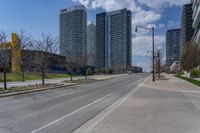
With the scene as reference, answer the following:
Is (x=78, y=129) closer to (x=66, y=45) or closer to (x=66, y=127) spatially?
(x=66, y=127)

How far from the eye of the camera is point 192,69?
66375 millimetres

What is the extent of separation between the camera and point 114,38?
12912 centimetres

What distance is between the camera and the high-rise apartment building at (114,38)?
108 metres

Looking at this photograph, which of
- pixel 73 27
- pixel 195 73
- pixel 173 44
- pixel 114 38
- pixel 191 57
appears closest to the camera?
pixel 191 57

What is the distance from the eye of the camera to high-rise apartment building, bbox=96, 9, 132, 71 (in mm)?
107688

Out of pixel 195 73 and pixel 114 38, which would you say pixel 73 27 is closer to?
pixel 114 38

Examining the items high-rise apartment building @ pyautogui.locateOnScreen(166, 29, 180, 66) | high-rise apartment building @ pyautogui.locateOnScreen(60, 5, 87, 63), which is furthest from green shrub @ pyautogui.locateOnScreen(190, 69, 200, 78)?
high-rise apartment building @ pyautogui.locateOnScreen(166, 29, 180, 66)

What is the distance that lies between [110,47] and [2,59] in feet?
374

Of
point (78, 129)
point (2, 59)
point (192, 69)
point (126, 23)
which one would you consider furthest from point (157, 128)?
point (126, 23)

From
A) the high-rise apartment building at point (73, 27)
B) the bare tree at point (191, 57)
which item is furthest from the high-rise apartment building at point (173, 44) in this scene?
the bare tree at point (191, 57)

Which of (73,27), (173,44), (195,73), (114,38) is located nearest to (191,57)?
(195,73)

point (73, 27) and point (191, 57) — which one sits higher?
point (73, 27)

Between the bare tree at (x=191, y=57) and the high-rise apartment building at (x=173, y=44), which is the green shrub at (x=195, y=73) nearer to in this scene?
the bare tree at (x=191, y=57)

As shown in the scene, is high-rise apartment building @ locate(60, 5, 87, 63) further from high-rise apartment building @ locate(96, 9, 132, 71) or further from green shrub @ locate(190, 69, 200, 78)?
green shrub @ locate(190, 69, 200, 78)
